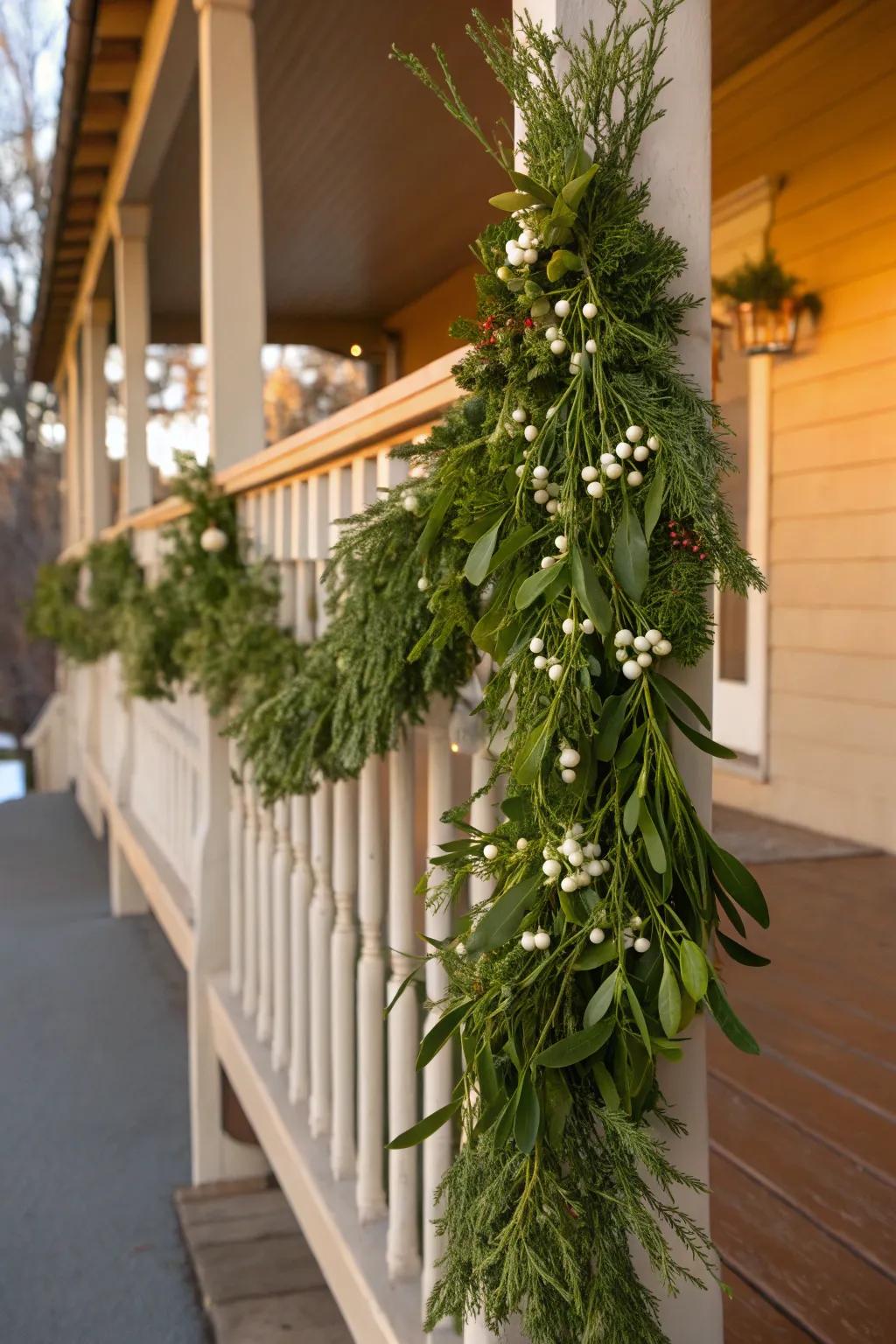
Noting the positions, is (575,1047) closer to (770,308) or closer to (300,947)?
(300,947)

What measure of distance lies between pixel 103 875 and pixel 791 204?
483 centimetres

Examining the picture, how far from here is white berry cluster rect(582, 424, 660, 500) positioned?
3.28ft

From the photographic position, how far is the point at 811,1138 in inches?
81.3

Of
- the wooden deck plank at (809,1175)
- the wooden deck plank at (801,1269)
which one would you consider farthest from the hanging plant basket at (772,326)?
the wooden deck plank at (801,1269)

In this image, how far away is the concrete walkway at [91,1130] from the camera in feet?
8.87

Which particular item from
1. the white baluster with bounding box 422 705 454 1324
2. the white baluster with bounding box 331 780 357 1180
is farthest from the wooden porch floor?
the white baluster with bounding box 331 780 357 1180

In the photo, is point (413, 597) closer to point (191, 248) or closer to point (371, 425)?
point (371, 425)

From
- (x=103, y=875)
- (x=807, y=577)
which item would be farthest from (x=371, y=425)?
(x=103, y=875)

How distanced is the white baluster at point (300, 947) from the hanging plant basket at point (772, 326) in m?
2.60

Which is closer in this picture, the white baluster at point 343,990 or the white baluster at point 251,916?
the white baluster at point 343,990

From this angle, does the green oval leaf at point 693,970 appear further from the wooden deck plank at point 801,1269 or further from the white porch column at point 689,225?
the wooden deck plank at point 801,1269

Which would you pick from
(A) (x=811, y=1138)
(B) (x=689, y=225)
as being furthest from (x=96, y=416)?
(B) (x=689, y=225)

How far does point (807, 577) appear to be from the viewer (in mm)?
4211

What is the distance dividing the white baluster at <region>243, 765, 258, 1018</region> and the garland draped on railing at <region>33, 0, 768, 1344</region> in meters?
1.70
